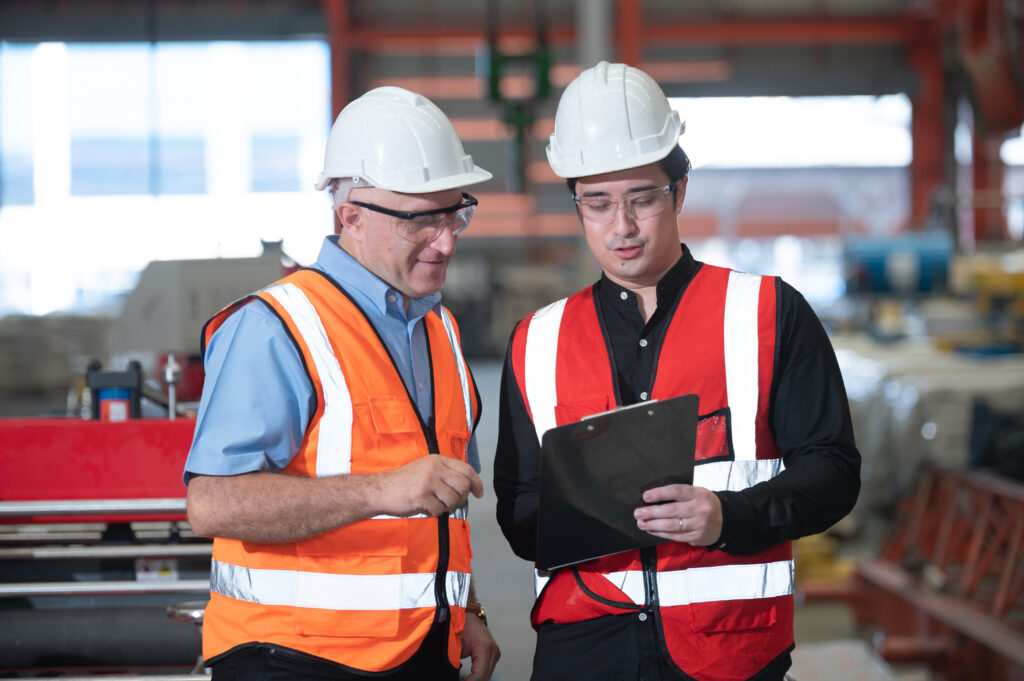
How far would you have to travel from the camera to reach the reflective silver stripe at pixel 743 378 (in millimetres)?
1982

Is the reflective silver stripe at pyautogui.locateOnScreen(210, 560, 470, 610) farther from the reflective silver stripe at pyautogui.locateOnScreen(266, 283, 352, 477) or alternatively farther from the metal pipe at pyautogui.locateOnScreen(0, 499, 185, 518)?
the metal pipe at pyautogui.locateOnScreen(0, 499, 185, 518)

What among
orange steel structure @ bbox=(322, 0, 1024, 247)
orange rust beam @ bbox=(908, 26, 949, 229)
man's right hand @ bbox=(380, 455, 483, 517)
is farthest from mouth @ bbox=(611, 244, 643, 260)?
orange rust beam @ bbox=(908, 26, 949, 229)

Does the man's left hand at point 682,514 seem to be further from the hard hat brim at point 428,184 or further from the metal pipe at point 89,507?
the metal pipe at point 89,507

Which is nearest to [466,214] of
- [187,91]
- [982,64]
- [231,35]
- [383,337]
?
[383,337]

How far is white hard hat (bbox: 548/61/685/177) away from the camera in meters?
2.10

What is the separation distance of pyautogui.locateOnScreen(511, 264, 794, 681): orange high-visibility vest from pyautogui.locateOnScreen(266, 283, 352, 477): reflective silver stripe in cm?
45

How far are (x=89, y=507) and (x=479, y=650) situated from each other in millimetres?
1262

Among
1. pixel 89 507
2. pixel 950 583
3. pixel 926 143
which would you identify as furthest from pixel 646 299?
pixel 926 143

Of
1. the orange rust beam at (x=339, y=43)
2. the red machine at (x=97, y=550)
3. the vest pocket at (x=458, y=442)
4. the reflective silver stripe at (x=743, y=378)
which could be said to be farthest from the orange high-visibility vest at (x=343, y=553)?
the orange rust beam at (x=339, y=43)

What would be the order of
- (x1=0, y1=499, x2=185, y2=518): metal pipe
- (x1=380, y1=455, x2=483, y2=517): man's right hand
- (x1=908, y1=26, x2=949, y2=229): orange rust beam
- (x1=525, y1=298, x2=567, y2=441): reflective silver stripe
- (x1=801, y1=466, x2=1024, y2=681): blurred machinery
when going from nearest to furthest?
(x1=380, y1=455, x2=483, y2=517): man's right hand
(x1=525, y1=298, x2=567, y2=441): reflective silver stripe
(x1=0, y1=499, x2=185, y2=518): metal pipe
(x1=801, y1=466, x2=1024, y2=681): blurred machinery
(x1=908, y1=26, x2=949, y2=229): orange rust beam

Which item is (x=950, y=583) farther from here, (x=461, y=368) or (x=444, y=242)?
(x=444, y=242)

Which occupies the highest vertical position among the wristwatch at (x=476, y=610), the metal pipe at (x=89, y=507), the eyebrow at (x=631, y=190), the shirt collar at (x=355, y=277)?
the eyebrow at (x=631, y=190)

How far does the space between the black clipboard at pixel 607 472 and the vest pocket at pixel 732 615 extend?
0.17 m

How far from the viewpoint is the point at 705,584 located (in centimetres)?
195
